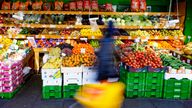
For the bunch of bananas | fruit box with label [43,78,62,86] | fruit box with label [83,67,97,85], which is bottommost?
fruit box with label [43,78,62,86]

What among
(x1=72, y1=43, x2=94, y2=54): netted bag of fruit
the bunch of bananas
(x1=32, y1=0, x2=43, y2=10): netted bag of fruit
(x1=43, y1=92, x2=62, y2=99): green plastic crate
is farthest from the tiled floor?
(x1=32, y1=0, x2=43, y2=10): netted bag of fruit

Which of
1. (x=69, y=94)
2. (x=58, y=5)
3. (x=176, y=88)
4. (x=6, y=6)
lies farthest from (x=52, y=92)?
(x=6, y=6)

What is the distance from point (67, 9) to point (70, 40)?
3.39ft

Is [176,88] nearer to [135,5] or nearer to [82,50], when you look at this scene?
[82,50]

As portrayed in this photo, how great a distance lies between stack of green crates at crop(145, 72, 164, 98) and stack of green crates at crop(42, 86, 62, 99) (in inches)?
74.2

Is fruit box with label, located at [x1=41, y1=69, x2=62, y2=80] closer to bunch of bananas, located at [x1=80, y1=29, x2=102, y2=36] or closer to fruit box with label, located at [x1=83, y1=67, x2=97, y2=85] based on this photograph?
fruit box with label, located at [x1=83, y1=67, x2=97, y2=85]

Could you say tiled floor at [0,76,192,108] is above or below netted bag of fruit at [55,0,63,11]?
below

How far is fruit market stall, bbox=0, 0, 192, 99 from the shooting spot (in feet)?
21.5

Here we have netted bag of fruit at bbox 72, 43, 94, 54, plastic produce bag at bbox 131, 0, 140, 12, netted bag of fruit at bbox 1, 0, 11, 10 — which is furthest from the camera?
plastic produce bag at bbox 131, 0, 140, 12

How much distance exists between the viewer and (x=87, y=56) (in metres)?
6.72

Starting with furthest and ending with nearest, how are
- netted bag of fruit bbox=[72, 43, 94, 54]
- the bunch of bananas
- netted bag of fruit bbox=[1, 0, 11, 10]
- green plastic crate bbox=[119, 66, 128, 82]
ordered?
netted bag of fruit bbox=[1, 0, 11, 10]
the bunch of bananas
netted bag of fruit bbox=[72, 43, 94, 54]
green plastic crate bbox=[119, 66, 128, 82]

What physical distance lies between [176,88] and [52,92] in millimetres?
2676

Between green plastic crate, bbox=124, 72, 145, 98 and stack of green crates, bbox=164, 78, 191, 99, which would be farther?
stack of green crates, bbox=164, 78, 191, 99

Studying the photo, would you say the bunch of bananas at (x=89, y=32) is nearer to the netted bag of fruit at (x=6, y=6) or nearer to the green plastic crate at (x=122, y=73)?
the green plastic crate at (x=122, y=73)
